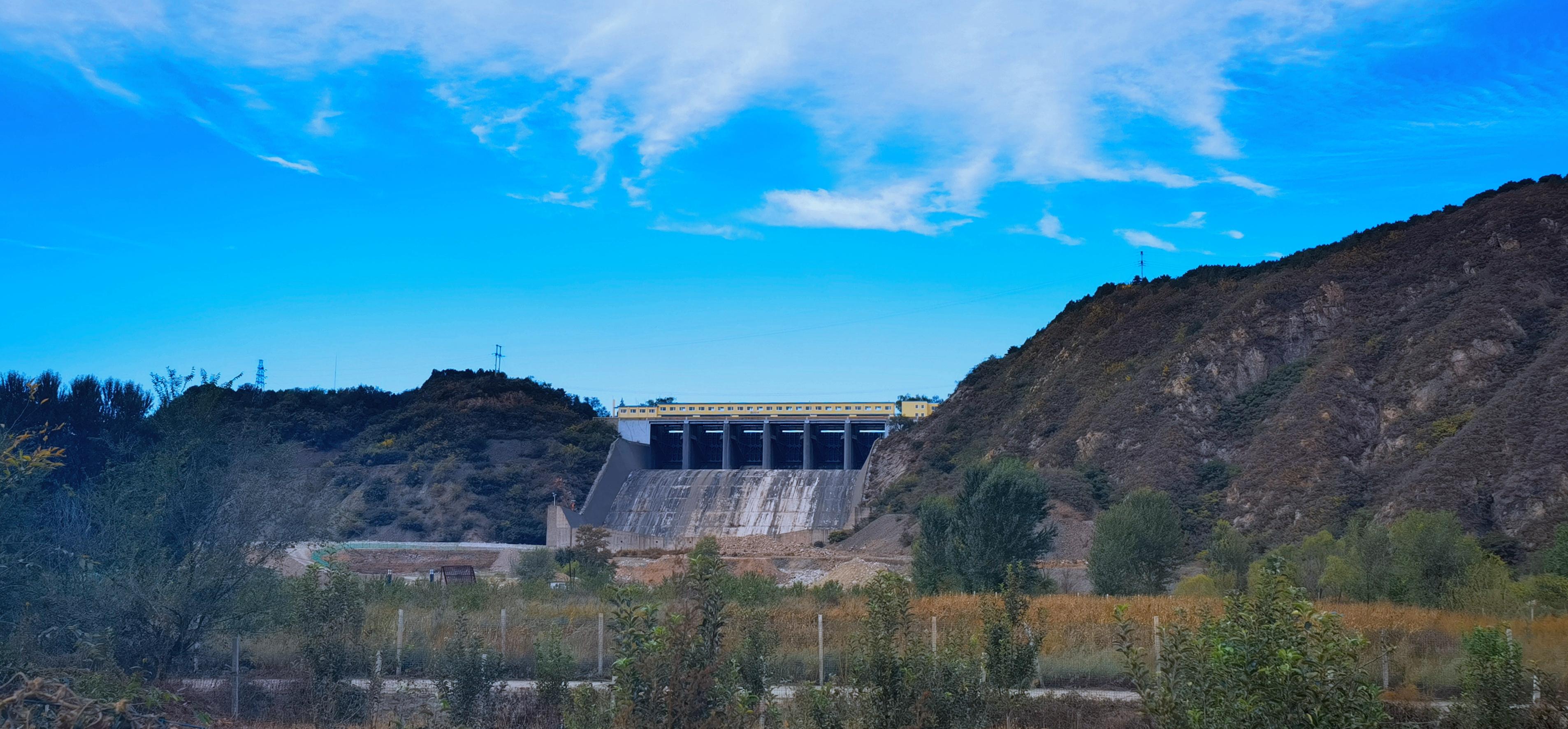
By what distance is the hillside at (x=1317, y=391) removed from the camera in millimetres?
42531

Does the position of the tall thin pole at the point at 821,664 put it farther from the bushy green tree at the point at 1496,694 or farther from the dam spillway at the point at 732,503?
the dam spillway at the point at 732,503

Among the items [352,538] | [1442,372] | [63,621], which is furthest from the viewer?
[352,538]

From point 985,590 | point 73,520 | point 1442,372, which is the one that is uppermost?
point 1442,372

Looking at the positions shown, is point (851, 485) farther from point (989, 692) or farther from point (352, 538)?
point (989, 692)

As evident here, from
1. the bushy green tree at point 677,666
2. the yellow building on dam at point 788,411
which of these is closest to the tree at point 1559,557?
the bushy green tree at point 677,666

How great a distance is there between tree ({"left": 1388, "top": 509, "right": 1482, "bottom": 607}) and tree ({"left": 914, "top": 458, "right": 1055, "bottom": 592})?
1022cm

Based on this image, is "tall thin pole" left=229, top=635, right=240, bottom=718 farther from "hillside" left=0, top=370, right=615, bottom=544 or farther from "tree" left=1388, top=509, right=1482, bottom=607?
"tree" left=1388, top=509, right=1482, bottom=607

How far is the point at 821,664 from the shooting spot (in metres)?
18.4

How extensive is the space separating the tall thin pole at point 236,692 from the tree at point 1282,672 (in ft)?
44.4

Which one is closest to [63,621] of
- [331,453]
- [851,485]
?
[851,485]

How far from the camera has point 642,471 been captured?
3223 inches

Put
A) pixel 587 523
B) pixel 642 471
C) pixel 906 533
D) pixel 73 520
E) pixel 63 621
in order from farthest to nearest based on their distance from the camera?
pixel 642 471
pixel 587 523
pixel 906 533
pixel 73 520
pixel 63 621

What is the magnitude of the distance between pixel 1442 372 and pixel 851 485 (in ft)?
122

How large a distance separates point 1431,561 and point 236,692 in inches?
1101
